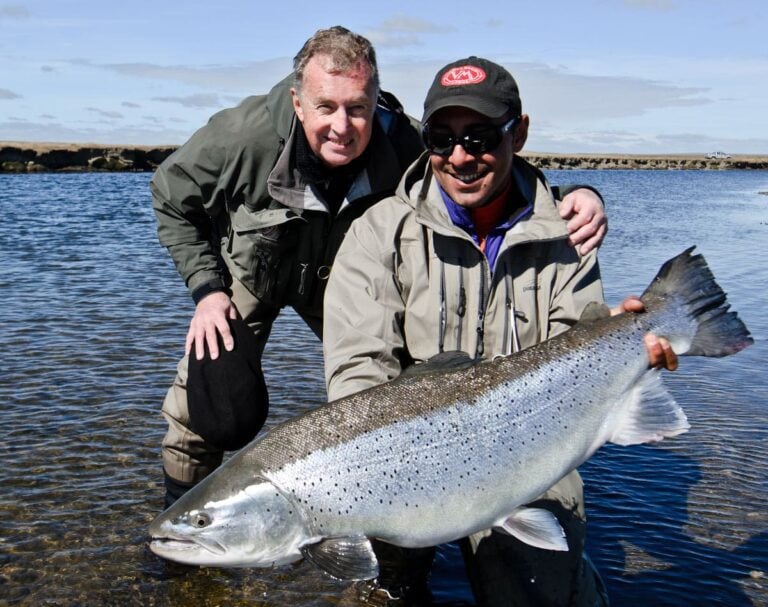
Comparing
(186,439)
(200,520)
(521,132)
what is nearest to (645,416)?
(521,132)

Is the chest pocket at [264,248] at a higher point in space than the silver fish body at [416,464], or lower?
higher

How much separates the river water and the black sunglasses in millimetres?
2432

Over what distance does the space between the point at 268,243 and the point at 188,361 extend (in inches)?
30.5

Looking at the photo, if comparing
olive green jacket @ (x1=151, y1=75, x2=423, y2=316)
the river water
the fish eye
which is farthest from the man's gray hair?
the river water

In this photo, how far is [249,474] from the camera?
11.1 feet

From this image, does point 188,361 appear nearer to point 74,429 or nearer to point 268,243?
point 268,243

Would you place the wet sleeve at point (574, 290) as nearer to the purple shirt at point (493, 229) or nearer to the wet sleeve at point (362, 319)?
the purple shirt at point (493, 229)

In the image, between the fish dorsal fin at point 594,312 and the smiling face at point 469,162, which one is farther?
the smiling face at point 469,162

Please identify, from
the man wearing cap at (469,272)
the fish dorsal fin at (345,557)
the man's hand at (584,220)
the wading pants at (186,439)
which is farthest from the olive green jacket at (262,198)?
the fish dorsal fin at (345,557)

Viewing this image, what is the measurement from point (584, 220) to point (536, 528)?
145 centimetres

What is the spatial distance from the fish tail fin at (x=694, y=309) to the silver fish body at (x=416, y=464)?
0.23m

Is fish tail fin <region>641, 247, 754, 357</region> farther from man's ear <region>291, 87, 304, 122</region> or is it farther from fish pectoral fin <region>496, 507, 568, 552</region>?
man's ear <region>291, 87, 304, 122</region>

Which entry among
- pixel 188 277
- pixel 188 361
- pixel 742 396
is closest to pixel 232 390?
pixel 188 361

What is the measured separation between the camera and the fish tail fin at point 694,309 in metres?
3.73
